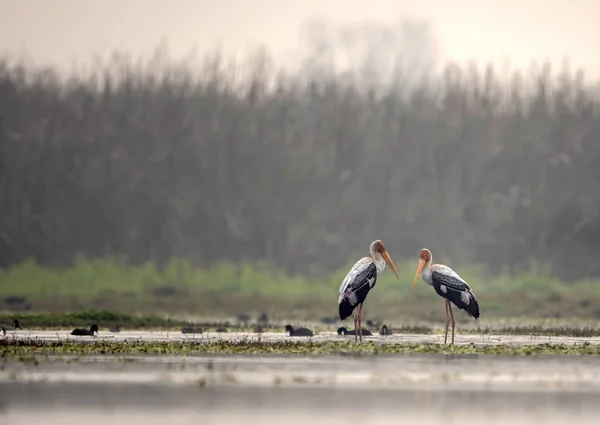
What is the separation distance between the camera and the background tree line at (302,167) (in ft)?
220

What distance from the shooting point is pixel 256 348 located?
29.1m

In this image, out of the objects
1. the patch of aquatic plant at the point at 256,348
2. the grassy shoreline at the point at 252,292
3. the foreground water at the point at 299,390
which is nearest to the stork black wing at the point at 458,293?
the patch of aquatic plant at the point at 256,348

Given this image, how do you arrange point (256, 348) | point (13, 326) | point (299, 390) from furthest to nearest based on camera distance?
point (13, 326) → point (256, 348) → point (299, 390)

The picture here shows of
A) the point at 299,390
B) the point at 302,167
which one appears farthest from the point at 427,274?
the point at 302,167

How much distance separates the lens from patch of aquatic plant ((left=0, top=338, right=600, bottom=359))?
92.8 ft

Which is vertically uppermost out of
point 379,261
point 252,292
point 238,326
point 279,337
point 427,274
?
point 252,292

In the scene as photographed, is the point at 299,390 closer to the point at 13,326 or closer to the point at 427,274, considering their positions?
the point at 427,274

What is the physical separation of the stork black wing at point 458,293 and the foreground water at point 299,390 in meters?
4.79

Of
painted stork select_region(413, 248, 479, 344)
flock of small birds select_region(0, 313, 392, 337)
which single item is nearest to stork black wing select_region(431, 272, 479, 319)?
painted stork select_region(413, 248, 479, 344)

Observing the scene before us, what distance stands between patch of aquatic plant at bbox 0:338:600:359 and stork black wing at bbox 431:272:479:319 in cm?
130

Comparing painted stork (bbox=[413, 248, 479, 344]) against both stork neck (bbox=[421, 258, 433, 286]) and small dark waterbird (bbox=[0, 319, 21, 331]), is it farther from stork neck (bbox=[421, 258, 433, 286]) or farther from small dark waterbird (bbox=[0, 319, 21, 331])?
small dark waterbird (bbox=[0, 319, 21, 331])

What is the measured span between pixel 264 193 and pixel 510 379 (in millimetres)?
47144

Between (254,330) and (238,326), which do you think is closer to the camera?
(254,330)

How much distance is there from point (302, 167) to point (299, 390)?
5052 centimetres
